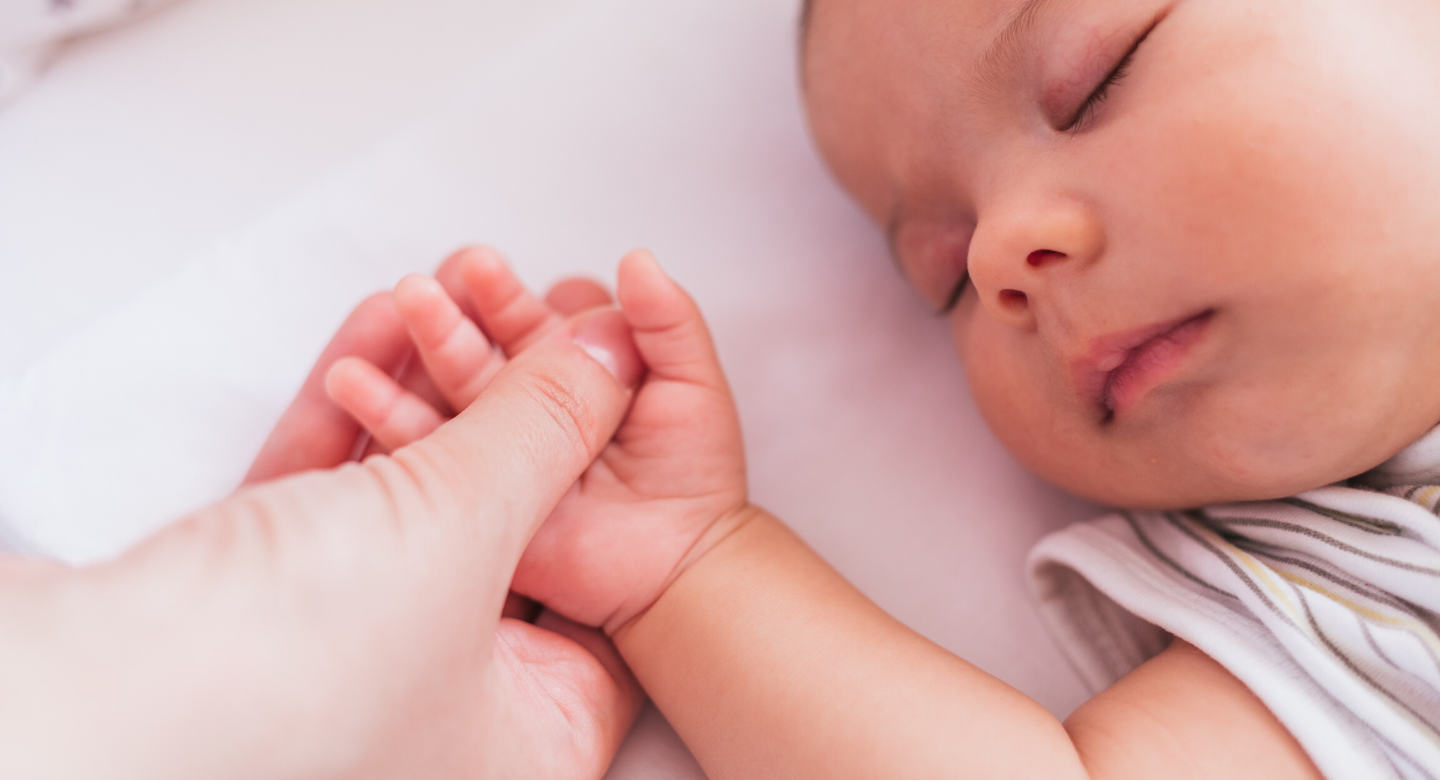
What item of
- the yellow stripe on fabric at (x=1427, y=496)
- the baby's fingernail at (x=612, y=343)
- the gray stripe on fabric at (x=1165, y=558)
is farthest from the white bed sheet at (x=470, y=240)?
the yellow stripe on fabric at (x=1427, y=496)

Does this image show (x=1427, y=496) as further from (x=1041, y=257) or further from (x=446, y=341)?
(x=446, y=341)

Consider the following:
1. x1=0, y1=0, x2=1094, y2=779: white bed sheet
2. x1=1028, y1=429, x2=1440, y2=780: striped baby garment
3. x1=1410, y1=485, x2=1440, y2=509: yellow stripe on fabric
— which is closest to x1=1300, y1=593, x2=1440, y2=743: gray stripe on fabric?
x1=1028, y1=429, x2=1440, y2=780: striped baby garment

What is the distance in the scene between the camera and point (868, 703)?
0.65m

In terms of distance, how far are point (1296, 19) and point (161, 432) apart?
0.99m

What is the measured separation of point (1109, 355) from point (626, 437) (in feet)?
1.31

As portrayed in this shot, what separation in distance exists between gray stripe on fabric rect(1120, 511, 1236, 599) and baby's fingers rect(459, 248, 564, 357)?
561 mm

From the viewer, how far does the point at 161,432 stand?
848 millimetres

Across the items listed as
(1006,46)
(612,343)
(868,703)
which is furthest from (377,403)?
(1006,46)

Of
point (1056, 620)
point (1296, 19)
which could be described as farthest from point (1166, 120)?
point (1056, 620)

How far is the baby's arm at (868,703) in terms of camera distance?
629 millimetres

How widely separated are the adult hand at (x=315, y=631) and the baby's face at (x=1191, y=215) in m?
0.37

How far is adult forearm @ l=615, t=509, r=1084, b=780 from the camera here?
0.63 meters

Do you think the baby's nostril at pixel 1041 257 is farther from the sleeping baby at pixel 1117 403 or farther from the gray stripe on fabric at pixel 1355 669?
the gray stripe on fabric at pixel 1355 669

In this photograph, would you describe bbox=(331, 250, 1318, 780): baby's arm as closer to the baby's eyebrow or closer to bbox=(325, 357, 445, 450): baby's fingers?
bbox=(325, 357, 445, 450): baby's fingers
